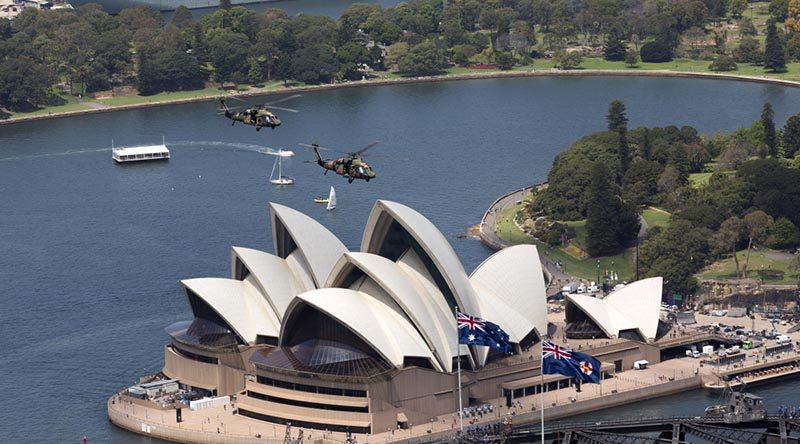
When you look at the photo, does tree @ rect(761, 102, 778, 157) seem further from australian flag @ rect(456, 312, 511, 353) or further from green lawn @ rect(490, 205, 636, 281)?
australian flag @ rect(456, 312, 511, 353)

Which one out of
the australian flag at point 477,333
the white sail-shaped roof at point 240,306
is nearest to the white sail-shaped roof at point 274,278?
the white sail-shaped roof at point 240,306

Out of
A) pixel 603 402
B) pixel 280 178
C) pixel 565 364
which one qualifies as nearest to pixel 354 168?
pixel 565 364

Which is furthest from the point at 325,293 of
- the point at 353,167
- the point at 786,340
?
the point at 786,340

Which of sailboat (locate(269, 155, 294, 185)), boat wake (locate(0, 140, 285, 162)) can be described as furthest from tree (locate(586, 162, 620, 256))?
boat wake (locate(0, 140, 285, 162))

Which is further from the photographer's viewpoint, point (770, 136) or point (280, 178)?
point (280, 178)

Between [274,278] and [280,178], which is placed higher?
[274,278]

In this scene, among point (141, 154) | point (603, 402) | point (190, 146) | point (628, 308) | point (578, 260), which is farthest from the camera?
point (190, 146)

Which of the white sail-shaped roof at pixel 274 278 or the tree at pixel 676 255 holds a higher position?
the white sail-shaped roof at pixel 274 278

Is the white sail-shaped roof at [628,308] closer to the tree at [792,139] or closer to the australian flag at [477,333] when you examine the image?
the australian flag at [477,333]

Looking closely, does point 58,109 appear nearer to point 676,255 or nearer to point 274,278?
point 676,255
